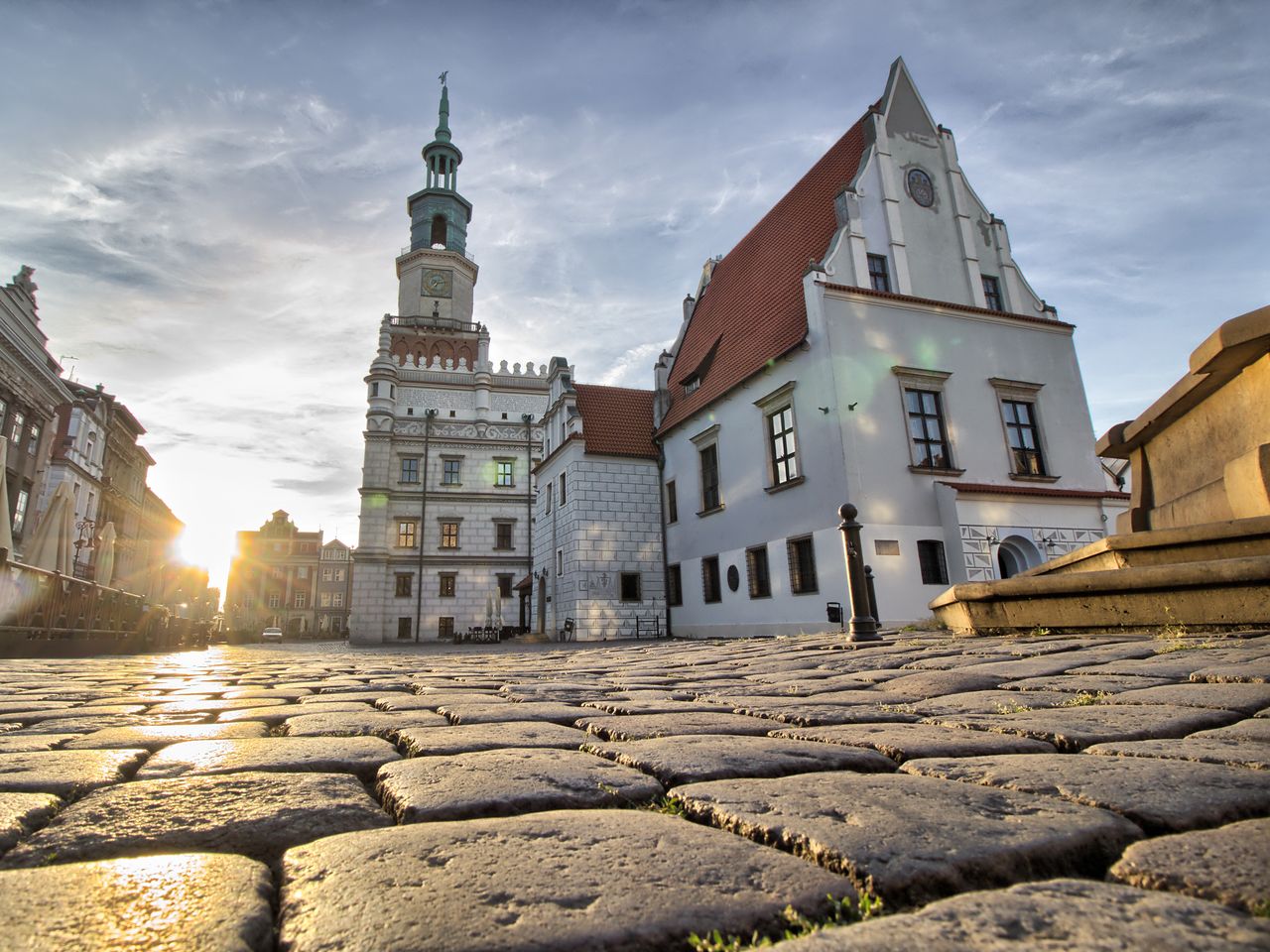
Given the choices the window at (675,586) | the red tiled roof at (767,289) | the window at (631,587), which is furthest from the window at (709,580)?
the red tiled roof at (767,289)

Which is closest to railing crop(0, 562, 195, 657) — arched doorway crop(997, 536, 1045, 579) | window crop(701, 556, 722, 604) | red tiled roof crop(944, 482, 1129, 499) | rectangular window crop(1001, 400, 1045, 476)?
window crop(701, 556, 722, 604)

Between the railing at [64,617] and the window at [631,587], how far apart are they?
40.3 ft

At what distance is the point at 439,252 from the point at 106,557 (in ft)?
86.9

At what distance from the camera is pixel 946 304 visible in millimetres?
16562

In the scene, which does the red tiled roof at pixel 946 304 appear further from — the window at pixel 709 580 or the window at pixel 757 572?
the window at pixel 709 580

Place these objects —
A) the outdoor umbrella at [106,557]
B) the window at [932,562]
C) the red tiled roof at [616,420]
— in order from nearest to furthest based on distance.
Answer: the window at [932,562] < the red tiled roof at [616,420] < the outdoor umbrella at [106,557]

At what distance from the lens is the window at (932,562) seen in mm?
14578

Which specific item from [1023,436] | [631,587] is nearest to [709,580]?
→ [631,587]

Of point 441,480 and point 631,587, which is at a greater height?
point 441,480

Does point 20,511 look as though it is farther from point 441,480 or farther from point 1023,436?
point 1023,436

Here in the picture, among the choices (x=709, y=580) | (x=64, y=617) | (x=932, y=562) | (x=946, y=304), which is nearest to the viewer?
(x=64, y=617)

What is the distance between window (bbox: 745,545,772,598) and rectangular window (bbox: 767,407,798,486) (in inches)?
72.0

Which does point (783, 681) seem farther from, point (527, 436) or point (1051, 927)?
point (527, 436)

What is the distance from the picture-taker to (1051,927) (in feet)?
2.74
